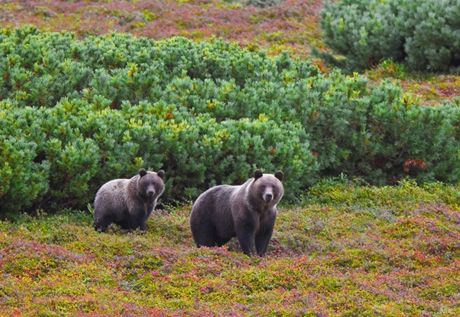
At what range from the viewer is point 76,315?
11.4 metres

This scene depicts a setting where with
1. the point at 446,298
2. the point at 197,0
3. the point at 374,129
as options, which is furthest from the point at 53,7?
the point at 446,298

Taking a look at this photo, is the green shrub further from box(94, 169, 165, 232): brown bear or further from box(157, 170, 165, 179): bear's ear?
box(157, 170, 165, 179): bear's ear

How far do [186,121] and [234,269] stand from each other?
5159 millimetres

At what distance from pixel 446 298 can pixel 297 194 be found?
625 cm

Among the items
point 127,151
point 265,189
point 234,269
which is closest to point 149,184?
point 127,151

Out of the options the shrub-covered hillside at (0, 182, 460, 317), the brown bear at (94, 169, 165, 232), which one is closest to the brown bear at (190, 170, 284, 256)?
the shrub-covered hillside at (0, 182, 460, 317)

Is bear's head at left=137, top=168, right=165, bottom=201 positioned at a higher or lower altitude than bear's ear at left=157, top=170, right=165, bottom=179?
lower

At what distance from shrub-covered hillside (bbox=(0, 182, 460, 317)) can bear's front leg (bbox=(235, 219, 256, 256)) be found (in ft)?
0.80

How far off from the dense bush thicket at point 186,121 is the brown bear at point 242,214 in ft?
7.68

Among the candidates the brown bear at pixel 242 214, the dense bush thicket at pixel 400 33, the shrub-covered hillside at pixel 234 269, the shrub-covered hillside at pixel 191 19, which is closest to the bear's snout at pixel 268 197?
the brown bear at pixel 242 214

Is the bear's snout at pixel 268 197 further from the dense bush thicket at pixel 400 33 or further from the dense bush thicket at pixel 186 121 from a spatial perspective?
the dense bush thicket at pixel 400 33

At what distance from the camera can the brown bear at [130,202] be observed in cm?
1553

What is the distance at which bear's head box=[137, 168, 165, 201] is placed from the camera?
15.4 metres

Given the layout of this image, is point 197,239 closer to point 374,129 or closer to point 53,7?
point 374,129
